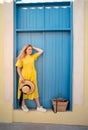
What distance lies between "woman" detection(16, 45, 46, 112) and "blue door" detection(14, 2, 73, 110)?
16cm

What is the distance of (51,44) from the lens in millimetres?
5055

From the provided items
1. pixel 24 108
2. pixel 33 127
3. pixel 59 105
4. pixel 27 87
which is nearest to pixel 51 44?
pixel 27 87

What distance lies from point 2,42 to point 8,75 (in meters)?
0.76

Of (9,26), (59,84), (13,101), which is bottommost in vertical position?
(13,101)

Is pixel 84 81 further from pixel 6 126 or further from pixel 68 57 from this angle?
pixel 6 126

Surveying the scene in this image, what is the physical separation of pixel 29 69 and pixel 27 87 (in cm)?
42

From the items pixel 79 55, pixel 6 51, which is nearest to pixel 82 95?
pixel 79 55

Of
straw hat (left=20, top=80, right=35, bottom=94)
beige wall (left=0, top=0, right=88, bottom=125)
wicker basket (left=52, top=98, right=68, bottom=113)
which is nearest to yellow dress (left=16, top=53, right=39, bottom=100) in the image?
straw hat (left=20, top=80, right=35, bottom=94)

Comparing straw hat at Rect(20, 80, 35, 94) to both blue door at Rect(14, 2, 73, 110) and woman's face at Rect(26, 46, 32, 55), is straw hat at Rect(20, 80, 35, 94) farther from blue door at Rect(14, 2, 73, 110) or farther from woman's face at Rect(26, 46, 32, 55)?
woman's face at Rect(26, 46, 32, 55)

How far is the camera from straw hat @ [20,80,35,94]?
4805 millimetres

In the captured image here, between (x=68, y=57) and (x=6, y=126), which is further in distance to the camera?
(x=68, y=57)

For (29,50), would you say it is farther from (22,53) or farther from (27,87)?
(27,87)

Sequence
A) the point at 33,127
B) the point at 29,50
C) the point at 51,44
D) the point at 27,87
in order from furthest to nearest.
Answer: the point at 51,44, the point at 29,50, the point at 27,87, the point at 33,127

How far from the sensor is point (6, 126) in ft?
15.4
